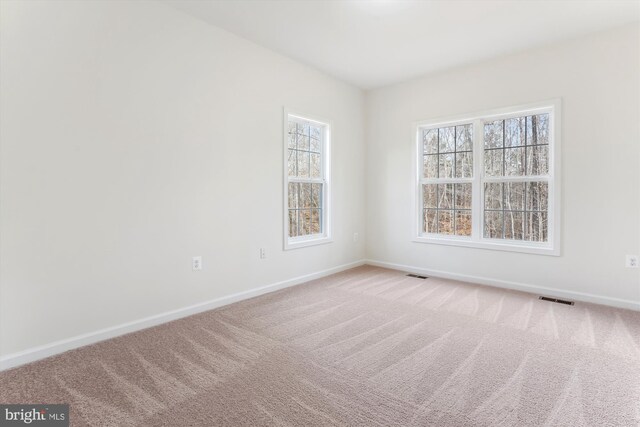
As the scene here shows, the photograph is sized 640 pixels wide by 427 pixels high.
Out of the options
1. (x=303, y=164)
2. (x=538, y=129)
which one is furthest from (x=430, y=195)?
(x=303, y=164)

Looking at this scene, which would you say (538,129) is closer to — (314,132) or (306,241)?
(314,132)

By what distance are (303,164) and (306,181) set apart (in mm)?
227

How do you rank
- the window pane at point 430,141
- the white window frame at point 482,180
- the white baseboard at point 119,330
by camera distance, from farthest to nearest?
the window pane at point 430,141, the white window frame at point 482,180, the white baseboard at point 119,330

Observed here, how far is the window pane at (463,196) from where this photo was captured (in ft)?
13.8

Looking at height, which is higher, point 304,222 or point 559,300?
point 304,222

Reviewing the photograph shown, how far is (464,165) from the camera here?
167 inches

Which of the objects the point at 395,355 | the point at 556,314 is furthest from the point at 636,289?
the point at 395,355

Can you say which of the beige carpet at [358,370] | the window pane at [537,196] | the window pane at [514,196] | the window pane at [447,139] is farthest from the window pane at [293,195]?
the window pane at [537,196]

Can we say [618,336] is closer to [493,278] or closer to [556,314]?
[556,314]

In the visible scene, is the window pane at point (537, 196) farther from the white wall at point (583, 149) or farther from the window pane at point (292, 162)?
the window pane at point (292, 162)

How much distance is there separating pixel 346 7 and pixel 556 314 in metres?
3.39

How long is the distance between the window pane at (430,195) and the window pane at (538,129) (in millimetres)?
1232

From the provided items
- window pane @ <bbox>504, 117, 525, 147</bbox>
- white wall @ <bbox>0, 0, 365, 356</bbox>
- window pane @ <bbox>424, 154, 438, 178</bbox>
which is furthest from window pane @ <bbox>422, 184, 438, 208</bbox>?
white wall @ <bbox>0, 0, 365, 356</bbox>

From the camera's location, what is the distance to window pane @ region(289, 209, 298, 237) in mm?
4070
